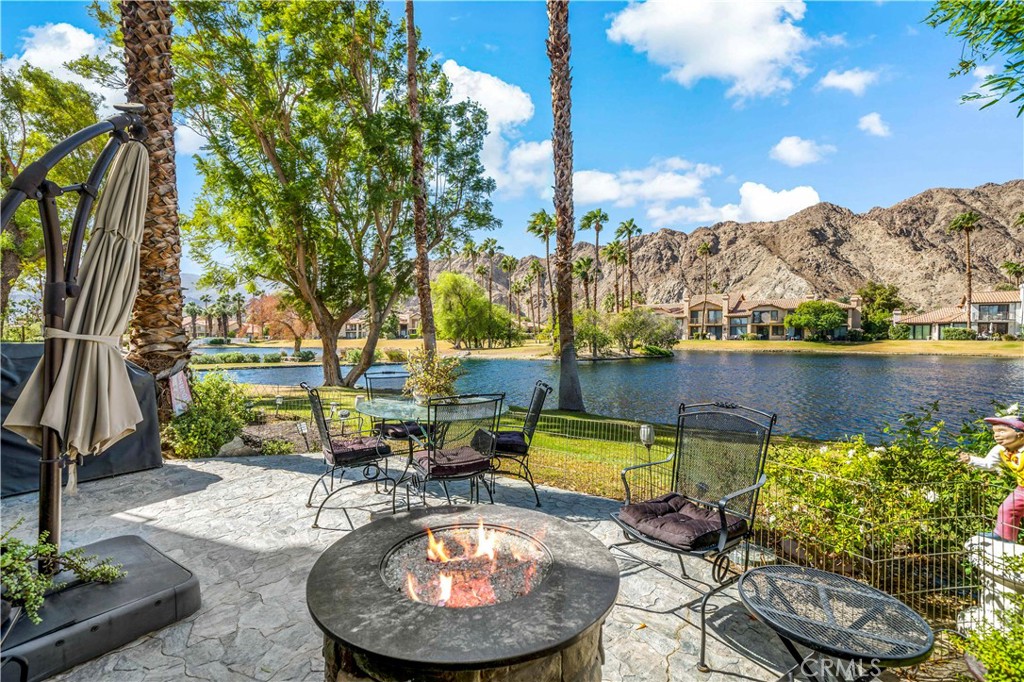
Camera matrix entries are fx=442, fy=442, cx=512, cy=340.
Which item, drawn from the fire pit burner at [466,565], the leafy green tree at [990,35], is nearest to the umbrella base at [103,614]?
the fire pit burner at [466,565]

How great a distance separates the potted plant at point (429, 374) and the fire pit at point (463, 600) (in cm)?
702

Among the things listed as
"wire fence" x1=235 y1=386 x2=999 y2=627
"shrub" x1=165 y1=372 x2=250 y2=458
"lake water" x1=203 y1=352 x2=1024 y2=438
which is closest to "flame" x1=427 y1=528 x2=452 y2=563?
"wire fence" x1=235 y1=386 x2=999 y2=627

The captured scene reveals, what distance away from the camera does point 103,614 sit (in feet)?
8.21

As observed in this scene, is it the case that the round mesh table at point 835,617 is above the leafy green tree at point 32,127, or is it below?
below

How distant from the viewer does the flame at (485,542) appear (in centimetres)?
229

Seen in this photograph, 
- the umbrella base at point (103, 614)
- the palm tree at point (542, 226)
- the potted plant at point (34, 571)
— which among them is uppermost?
the palm tree at point (542, 226)

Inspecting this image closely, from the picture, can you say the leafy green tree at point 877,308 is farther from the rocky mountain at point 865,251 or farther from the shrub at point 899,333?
the rocky mountain at point 865,251

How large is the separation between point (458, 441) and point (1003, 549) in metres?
3.92

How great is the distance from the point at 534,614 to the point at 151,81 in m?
9.91

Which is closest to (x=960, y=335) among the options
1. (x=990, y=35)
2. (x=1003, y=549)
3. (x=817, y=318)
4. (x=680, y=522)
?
(x=817, y=318)

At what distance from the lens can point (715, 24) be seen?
8039mm

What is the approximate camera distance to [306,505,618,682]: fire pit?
4.97 ft

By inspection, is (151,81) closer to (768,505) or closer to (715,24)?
(715,24)

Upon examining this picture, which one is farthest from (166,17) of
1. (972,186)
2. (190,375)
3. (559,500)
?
(972,186)
